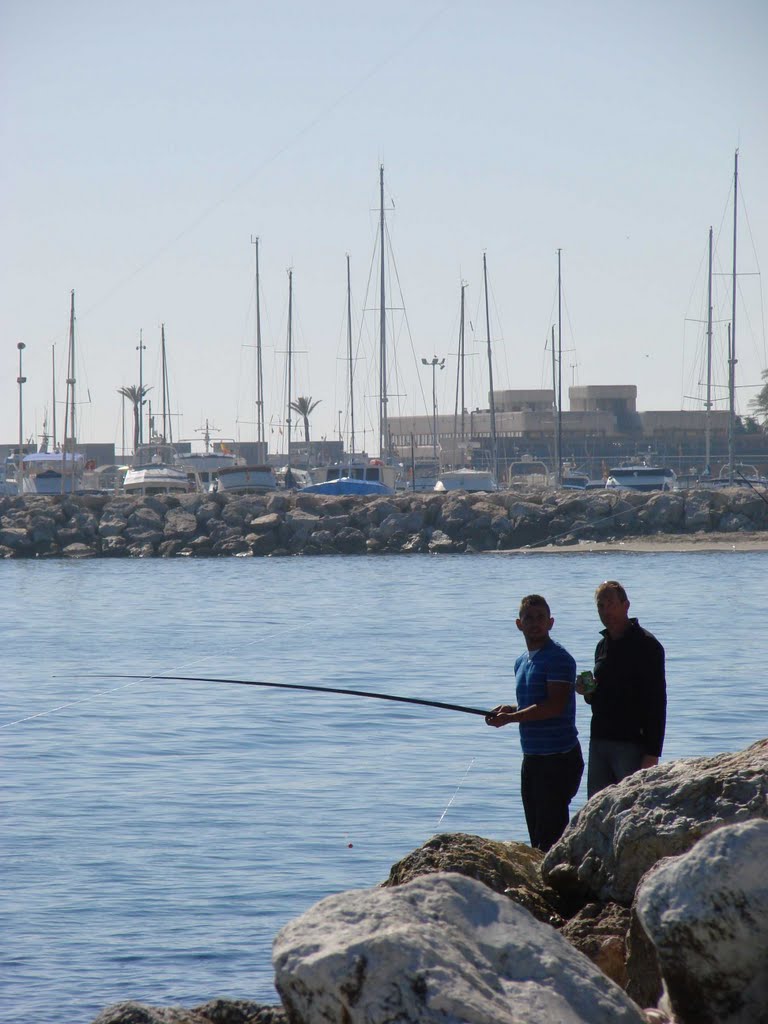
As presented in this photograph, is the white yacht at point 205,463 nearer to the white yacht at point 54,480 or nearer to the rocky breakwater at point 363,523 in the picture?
the white yacht at point 54,480

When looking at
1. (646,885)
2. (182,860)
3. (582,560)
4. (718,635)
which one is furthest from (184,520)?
(646,885)

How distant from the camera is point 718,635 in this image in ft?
76.6

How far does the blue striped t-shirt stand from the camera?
638 centimetres

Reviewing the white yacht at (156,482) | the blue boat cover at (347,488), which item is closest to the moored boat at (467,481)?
the blue boat cover at (347,488)

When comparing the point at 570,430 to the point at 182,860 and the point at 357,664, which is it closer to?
the point at 357,664

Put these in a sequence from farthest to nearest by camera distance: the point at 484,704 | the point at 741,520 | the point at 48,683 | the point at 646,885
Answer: the point at 741,520, the point at 48,683, the point at 484,704, the point at 646,885

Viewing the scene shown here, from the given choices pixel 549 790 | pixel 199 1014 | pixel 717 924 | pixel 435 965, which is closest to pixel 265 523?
pixel 549 790

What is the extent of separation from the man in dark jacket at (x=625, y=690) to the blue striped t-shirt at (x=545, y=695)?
11cm

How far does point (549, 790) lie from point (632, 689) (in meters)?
0.64

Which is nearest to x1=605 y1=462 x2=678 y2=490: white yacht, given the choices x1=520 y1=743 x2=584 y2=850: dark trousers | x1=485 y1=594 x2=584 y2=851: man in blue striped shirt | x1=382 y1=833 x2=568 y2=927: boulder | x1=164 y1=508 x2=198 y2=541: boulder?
x1=164 y1=508 x2=198 y2=541: boulder

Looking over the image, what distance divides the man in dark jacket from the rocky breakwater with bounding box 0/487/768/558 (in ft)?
127

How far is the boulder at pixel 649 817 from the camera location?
547 cm

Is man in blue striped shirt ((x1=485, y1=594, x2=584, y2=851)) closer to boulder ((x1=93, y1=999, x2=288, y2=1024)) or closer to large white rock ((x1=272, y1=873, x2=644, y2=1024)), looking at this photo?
boulder ((x1=93, y1=999, x2=288, y2=1024))

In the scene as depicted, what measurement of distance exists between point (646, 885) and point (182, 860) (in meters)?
5.00
